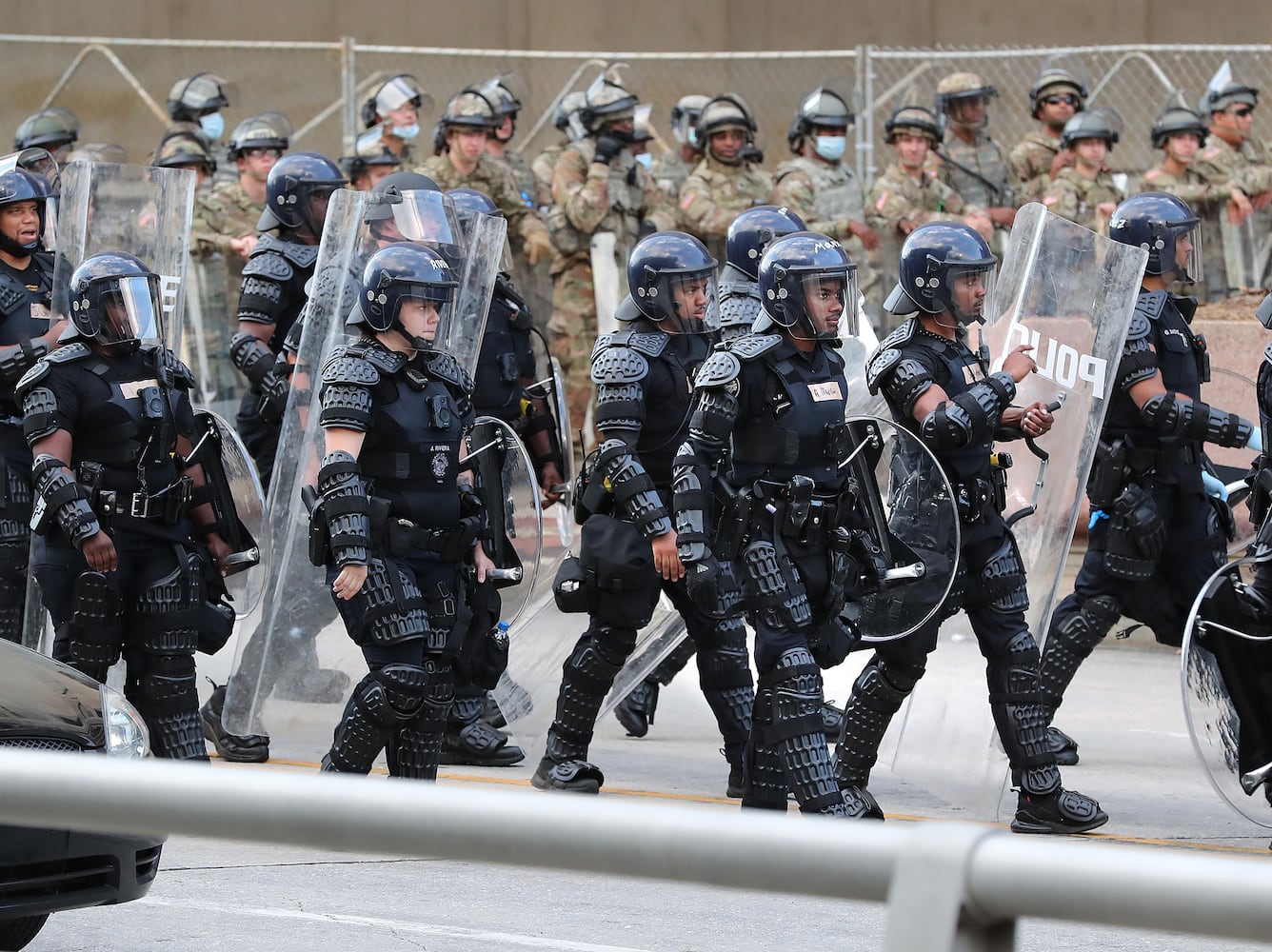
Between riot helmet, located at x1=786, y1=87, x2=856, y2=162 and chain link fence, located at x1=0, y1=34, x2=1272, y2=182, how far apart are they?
0.33ft

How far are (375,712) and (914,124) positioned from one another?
7.19 meters

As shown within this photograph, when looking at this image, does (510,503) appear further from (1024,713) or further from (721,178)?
(721,178)

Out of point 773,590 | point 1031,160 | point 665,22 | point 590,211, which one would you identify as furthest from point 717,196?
point 665,22

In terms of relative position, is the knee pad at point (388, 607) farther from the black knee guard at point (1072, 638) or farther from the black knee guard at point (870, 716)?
the black knee guard at point (1072, 638)

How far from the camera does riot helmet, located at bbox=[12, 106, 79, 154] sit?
43.8 ft

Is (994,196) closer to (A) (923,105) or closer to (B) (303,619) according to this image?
(A) (923,105)

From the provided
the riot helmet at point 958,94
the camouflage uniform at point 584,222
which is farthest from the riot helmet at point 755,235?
the riot helmet at point 958,94

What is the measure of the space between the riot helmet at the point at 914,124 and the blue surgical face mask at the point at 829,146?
0.96 feet

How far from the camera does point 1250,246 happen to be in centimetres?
1215

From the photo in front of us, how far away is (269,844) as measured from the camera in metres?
2.34

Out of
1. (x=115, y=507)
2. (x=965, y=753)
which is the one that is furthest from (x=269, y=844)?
(x=965, y=753)

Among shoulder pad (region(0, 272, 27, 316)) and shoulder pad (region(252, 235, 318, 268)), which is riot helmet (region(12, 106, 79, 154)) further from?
shoulder pad (region(0, 272, 27, 316))

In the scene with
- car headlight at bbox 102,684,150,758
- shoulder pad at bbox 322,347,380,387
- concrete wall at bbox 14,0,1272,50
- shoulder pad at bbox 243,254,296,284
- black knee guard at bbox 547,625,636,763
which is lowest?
black knee guard at bbox 547,625,636,763

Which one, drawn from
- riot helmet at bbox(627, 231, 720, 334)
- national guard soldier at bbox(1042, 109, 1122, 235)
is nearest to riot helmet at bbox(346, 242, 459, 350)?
riot helmet at bbox(627, 231, 720, 334)
